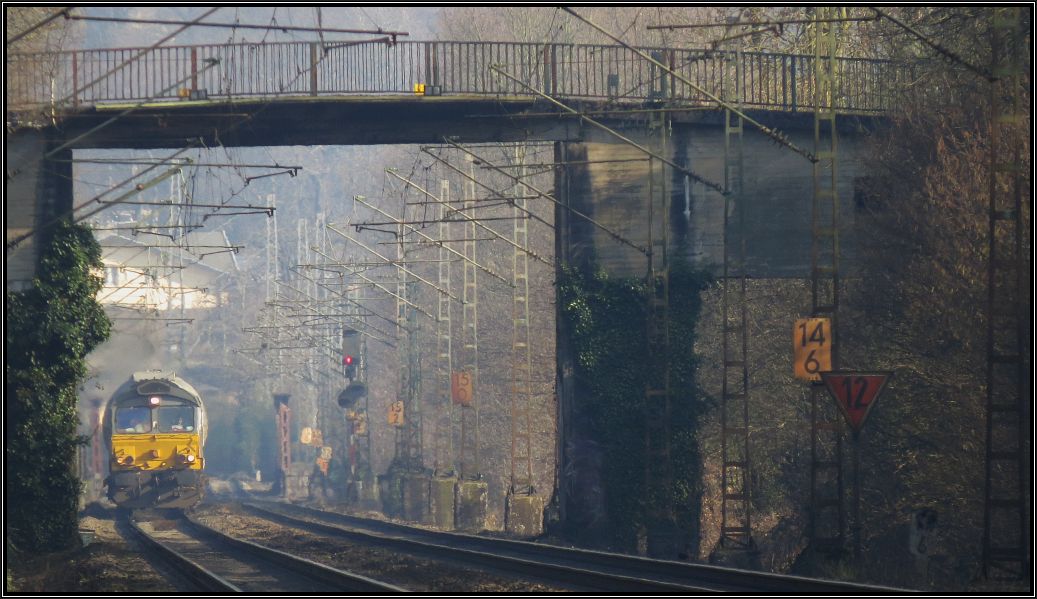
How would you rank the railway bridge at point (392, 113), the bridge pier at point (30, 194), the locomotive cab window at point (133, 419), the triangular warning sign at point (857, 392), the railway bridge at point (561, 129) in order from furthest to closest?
the locomotive cab window at point (133, 419)
the railway bridge at point (561, 129)
the railway bridge at point (392, 113)
the bridge pier at point (30, 194)
the triangular warning sign at point (857, 392)

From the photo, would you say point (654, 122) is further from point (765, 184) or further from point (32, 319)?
point (32, 319)

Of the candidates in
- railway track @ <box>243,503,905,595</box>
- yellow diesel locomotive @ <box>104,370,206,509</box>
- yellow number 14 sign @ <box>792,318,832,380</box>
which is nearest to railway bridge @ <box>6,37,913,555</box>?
railway track @ <box>243,503,905,595</box>

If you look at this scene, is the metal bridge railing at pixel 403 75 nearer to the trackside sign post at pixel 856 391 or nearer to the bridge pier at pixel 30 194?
the bridge pier at pixel 30 194

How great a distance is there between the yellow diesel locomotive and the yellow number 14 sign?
84.2 ft

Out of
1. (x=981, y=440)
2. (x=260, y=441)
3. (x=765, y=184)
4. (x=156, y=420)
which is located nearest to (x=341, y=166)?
(x=260, y=441)

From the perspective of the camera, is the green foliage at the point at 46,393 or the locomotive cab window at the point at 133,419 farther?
the locomotive cab window at the point at 133,419

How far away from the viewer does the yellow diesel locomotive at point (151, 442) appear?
41.2 metres

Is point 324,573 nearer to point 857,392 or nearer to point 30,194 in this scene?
point 857,392

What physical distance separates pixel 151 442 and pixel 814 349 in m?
26.3

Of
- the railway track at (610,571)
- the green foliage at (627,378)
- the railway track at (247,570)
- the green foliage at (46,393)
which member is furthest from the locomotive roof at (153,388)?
the green foliage at (627,378)

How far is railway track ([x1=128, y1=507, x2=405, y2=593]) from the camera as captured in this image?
1788cm

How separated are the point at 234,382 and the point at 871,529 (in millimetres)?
77348

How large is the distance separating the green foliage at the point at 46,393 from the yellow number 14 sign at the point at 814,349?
581 inches

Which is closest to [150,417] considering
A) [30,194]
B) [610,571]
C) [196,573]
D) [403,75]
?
[30,194]
